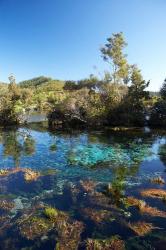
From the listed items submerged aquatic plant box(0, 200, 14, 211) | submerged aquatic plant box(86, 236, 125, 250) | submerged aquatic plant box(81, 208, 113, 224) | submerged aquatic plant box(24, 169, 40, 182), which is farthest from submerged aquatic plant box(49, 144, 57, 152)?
submerged aquatic plant box(86, 236, 125, 250)

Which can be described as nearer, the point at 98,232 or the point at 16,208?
the point at 98,232

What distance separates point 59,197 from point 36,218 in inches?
100

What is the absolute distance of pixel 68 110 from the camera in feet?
139

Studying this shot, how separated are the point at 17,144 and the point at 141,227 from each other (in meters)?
20.4

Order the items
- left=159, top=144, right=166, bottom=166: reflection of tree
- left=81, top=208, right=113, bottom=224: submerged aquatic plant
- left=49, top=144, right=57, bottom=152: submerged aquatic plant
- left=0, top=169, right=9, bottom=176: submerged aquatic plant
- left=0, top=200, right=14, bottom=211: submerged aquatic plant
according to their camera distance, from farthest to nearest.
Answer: left=49, top=144, right=57, bottom=152: submerged aquatic plant < left=159, top=144, right=166, bottom=166: reflection of tree < left=0, top=169, right=9, bottom=176: submerged aquatic plant < left=0, top=200, right=14, bottom=211: submerged aquatic plant < left=81, top=208, right=113, bottom=224: submerged aquatic plant

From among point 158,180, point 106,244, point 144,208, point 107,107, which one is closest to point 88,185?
point 144,208

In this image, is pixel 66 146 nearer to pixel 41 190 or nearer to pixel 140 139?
pixel 140 139

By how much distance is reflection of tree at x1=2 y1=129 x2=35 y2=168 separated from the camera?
2458 cm

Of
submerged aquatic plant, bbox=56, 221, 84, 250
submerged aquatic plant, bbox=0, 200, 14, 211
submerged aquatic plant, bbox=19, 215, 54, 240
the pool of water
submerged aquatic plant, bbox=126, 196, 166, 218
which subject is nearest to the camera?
submerged aquatic plant, bbox=56, 221, 84, 250

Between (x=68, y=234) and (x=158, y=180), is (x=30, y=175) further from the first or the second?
(x=158, y=180)

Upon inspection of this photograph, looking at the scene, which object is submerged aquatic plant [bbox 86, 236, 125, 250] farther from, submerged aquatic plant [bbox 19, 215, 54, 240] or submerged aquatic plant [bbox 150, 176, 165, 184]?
submerged aquatic plant [bbox 150, 176, 165, 184]

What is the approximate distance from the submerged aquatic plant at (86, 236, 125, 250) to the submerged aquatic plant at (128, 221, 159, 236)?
Answer: 104 centimetres

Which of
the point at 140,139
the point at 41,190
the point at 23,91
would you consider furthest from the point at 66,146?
the point at 23,91

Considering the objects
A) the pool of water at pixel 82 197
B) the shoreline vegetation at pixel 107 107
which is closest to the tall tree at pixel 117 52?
the shoreline vegetation at pixel 107 107
